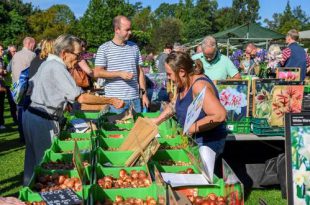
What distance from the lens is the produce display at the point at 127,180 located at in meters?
2.77

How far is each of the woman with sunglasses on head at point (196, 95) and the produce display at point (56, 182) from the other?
3.59ft

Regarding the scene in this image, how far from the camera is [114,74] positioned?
525 cm

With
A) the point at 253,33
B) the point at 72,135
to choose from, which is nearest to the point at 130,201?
the point at 72,135

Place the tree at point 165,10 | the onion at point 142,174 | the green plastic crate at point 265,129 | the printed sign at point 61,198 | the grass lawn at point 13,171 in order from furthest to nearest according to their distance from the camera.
A: the tree at point 165,10 → the green plastic crate at point 265,129 → the grass lawn at point 13,171 → the onion at point 142,174 → the printed sign at point 61,198

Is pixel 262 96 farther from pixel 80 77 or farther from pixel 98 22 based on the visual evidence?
pixel 98 22

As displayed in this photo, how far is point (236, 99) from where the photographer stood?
17.9ft

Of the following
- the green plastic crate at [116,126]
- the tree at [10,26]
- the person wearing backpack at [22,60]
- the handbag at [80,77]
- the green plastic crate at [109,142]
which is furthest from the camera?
the tree at [10,26]

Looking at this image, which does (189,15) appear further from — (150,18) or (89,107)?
(89,107)

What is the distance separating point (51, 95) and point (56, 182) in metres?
1.11

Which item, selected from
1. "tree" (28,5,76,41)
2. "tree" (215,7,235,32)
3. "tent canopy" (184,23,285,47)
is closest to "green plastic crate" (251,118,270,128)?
"tent canopy" (184,23,285,47)

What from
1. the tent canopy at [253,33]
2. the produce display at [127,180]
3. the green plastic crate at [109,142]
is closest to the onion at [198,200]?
the produce display at [127,180]

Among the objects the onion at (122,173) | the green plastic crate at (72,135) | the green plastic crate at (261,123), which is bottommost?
the green plastic crate at (261,123)

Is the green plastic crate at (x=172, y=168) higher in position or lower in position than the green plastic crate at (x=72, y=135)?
lower

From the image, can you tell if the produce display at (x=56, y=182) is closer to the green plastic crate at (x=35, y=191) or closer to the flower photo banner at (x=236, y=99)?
the green plastic crate at (x=35, y=191)
